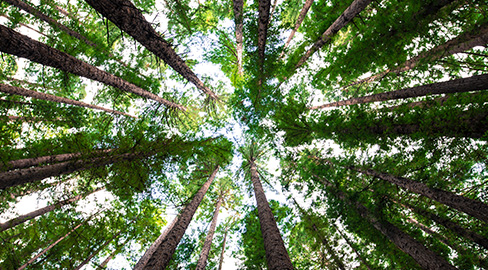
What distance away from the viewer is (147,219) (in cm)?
823

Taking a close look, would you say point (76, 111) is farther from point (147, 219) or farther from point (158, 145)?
point (158, 145)

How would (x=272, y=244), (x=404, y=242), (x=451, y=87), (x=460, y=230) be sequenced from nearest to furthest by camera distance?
(x=272, y=244), (x=451, y=87), (x=404, y=242), (x=460, y=230)

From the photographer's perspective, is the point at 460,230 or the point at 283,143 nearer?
the point at 460,230

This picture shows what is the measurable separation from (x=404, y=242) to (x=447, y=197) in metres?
1.85

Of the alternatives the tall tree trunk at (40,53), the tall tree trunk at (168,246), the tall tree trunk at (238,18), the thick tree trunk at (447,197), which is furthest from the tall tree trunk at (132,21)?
the thick tree trunk at (447,197)

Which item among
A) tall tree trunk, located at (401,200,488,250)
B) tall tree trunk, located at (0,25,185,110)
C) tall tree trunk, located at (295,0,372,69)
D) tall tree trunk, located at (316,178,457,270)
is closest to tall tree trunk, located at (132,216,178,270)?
tall tree trunk, located at (0,25,185,110)

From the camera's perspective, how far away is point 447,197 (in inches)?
216

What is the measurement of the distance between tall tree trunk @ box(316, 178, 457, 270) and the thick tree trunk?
1456 millimetres

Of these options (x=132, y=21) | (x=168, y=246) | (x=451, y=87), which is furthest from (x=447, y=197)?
(x=132, y=21)

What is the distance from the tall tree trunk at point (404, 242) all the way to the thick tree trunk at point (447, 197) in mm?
1456

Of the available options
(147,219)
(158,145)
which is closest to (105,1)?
(158,145)

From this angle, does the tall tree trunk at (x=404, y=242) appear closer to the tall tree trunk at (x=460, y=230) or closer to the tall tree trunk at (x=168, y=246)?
the tall tree trunk at (x=460, y=230)

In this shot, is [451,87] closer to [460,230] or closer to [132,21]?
[460,230]

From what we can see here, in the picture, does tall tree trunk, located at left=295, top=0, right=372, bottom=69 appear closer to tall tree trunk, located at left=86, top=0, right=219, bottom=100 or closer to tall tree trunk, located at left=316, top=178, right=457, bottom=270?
tall tree trunk, located at left=86, top=0, right=219, bottom=100
